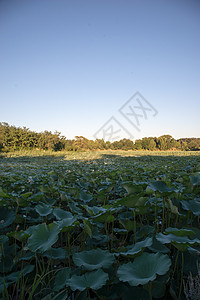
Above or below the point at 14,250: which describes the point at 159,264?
above

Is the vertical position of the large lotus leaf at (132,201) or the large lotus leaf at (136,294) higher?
the large lotus leaf at (132,201)

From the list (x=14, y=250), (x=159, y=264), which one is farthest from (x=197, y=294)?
(x=14, y=250)

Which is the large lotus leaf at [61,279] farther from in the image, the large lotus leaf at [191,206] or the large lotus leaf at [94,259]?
the large lotus leaf at [191,206]

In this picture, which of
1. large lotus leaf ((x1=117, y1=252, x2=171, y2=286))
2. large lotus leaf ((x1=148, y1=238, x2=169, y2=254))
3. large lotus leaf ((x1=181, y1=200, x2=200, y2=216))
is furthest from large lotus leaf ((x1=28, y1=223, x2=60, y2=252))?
large lotus leaf ((x1=181, y1=200, x2=200, y2=216))

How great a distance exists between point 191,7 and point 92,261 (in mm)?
12902

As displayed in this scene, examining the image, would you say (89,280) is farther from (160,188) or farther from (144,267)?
(160,188)

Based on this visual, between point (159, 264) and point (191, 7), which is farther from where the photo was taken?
point (191, 7)

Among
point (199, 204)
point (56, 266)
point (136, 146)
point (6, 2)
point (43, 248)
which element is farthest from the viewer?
point (136, 146)

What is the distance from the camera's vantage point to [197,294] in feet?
1.97

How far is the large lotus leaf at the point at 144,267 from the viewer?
60 cm

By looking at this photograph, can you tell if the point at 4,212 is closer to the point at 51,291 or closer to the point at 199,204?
the point at 51,291

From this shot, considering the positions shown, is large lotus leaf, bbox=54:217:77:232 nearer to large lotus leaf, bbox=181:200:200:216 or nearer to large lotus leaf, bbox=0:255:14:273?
large lotus leaf, bbox=0:255:14:273

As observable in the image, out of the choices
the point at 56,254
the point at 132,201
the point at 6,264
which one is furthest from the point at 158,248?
the point at 6,264

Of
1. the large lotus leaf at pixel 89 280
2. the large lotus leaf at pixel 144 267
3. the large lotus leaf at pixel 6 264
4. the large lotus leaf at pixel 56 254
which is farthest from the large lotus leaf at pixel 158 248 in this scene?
the large lotus leaf at pixel 6 264
